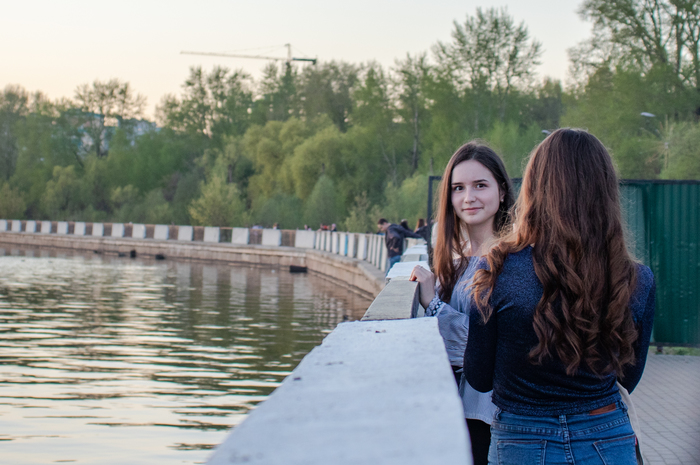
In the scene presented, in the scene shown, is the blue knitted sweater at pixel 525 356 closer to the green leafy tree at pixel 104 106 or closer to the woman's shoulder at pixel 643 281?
the woman's shoulder at pixel 643 281

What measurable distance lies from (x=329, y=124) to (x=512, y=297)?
6717 centimetres

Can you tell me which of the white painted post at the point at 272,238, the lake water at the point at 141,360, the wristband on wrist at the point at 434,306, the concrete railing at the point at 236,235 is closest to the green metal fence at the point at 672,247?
the lake water at the point at 141,360

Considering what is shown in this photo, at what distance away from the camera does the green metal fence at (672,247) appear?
10.6 metres

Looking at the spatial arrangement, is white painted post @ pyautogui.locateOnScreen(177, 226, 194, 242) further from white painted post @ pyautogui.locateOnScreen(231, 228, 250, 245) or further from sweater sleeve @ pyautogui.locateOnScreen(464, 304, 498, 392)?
sweater sleeve @ pyautogui.locateOnScreen(464, 304, 498, 392)

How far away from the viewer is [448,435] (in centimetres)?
140

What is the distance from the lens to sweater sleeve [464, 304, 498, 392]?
2.50m

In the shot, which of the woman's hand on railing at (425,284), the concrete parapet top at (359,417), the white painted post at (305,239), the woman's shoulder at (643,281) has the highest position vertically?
the white painted post at (305,239)

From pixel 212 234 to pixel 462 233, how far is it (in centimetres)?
4753

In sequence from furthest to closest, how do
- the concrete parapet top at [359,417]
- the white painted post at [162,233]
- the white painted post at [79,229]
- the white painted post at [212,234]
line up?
the white painted post at [79,229] → the white painted post at [162,233] → the white painted post at [212,234] → the concrete parapet top at [359,417]

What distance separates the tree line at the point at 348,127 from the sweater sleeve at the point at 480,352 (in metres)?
30.6

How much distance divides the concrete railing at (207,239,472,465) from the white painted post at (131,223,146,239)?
54254 mm

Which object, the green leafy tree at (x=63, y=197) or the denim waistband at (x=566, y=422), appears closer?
the denim waistband at (x=566, y=422)

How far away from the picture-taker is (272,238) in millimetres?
46844

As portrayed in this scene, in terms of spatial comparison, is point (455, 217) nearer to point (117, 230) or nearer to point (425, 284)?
point (425, 284)
